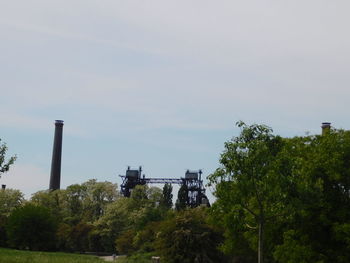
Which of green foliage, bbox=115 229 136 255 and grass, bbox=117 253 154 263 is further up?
green foliage, bbox=115 229 136 255

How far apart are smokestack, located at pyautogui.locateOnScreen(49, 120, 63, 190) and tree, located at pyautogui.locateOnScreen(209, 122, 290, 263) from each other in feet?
218

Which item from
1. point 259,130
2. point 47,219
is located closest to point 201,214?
point 259,130

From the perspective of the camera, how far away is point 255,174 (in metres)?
23.9

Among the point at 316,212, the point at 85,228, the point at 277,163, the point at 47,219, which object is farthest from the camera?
the point at 85,228

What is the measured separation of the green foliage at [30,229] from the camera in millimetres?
65125

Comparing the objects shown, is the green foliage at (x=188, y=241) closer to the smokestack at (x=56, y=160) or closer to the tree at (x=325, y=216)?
the tree at (x=325, y=216)

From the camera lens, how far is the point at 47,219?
66875 millimetres

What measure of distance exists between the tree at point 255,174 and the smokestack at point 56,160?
218ft

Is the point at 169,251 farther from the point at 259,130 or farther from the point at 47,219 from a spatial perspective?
the point at 47,219

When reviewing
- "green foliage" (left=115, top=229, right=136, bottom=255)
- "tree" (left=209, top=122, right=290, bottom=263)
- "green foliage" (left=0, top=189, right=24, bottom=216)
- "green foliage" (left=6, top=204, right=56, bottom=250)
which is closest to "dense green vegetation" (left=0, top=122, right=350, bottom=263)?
"tree" (left=209, top=122, right=290, bottom=263)

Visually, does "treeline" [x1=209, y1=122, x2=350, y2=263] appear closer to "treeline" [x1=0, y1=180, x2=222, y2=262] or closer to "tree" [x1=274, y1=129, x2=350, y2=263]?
"tree" [x1=274, y1=129, x2=350, y2=263]

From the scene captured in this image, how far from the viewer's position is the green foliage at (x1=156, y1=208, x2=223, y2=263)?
39.3 m

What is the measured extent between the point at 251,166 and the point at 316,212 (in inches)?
324

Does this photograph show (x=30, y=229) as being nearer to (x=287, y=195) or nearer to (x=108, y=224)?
(x=108, y=224)
